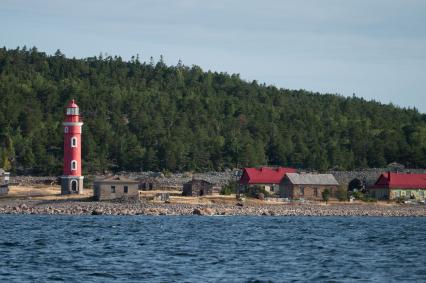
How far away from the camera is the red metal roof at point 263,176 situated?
10856cm

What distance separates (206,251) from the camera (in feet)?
158

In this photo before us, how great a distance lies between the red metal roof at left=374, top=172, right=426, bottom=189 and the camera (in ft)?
350

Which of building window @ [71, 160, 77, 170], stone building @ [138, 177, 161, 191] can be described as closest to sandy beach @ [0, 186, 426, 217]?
building window @ [71, 160, 77, 170]

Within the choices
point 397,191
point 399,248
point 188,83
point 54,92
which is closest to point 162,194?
point 397,191

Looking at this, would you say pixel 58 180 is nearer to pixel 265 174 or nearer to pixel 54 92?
pixel 265 174

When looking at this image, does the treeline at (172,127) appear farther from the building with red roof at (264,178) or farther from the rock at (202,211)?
the rock at (202,211)

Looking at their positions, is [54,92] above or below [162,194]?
above

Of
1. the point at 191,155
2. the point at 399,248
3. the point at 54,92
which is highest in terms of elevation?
the point at 54,92

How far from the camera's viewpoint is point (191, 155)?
423ft

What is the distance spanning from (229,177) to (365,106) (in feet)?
271

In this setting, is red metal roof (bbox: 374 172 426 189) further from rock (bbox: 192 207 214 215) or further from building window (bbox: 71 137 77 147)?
building window (bbox: 71 137 77 147)

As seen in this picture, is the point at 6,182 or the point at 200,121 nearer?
the point at 6,182

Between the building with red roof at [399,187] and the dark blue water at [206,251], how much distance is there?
1220 inches

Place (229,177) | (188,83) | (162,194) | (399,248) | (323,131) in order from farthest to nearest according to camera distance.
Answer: (188,83) < (323,131) < (229,177) < (162,194) < (399,248)
